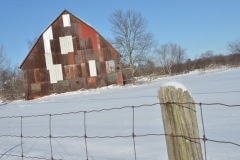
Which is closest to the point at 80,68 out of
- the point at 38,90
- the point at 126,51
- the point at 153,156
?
the point at 38,90

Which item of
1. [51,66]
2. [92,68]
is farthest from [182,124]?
[51,66]

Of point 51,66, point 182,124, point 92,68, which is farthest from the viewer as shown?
point 92,68

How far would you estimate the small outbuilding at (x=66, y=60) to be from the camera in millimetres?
25719

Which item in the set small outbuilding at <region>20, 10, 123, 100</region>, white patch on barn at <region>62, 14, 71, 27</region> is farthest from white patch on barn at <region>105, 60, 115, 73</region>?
white patch on barn at <region>62, 14, 71, 27</region>

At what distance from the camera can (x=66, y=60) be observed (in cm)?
2575

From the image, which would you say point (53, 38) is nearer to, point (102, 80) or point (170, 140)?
point (102, 80)

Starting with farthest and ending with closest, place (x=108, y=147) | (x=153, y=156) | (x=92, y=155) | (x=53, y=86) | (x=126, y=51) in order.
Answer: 1. (x=126, y=51)
2. (x=53, y=86)
3. (x=108, y=147)
4. (x=92, y=155)
5. (x=153, y=156)

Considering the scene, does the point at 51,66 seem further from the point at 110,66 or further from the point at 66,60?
the point at 110,66

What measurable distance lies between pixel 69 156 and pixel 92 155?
16.0 inches

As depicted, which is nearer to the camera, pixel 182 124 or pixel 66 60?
pixel 182 124

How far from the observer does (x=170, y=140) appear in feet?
7.09

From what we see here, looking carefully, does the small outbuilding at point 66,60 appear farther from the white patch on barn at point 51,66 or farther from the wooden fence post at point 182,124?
the wooden fence post at point 182,124

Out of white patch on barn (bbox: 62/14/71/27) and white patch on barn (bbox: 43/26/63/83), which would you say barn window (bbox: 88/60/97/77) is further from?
white patch on barn (bbox: 62/14/71/27)

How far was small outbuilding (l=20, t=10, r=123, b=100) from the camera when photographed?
1013 inches
